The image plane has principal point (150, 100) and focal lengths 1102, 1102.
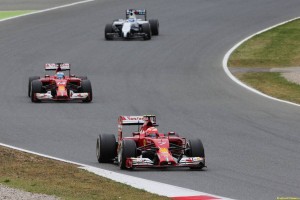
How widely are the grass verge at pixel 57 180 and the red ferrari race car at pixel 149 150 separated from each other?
0.90 metres

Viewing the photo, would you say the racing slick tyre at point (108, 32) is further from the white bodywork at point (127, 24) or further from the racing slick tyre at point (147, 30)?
the racing slick tyre at point (147, 30)

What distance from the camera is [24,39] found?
49031 millimetres

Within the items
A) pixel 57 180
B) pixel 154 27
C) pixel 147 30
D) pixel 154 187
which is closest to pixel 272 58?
pixel 147 30

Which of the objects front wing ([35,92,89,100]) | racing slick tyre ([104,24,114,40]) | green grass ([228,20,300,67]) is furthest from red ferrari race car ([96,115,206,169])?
racing slick tyre ([104,24,114,40])

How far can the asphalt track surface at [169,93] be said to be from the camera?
69.1 ft

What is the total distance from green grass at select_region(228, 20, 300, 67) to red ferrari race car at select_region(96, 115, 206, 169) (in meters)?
21.1

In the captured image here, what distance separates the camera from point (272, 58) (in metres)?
44.6

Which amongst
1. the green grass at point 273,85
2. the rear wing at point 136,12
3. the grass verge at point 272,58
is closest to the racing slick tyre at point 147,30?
the rear wing at point 136,12

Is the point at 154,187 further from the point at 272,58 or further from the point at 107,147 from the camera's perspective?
the point at 272,58

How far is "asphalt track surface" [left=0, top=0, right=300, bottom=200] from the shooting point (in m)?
21.1

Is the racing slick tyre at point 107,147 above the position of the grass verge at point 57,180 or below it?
above

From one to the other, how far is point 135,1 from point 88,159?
38288mm

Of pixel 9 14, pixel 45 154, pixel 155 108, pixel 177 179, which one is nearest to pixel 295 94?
pixel 155 108

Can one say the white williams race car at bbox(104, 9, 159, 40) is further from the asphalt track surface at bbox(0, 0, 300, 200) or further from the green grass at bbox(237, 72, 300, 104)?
the green grass at bbox(237, 72, 300, 104)
